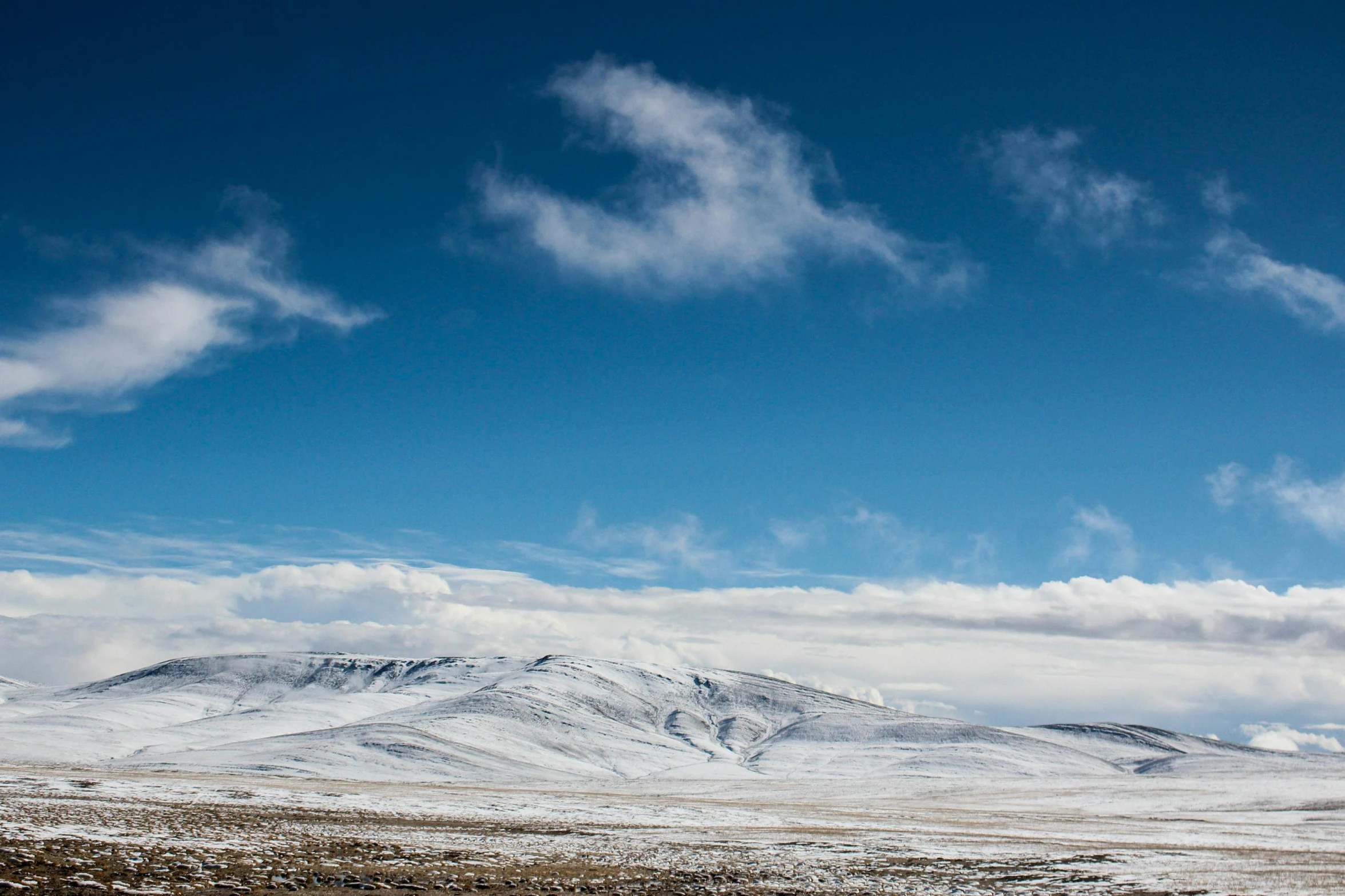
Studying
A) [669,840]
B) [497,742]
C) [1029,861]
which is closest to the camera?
[1029,861]

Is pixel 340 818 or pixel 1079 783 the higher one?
pixel 340 818

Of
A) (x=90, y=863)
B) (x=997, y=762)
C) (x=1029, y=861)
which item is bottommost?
(x=997, y=762)

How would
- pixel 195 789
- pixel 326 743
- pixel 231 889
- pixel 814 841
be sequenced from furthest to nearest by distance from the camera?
pixel 326 743
pixel 195 789
pixel 814 841
pixel 231 889

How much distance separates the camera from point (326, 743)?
154 metres

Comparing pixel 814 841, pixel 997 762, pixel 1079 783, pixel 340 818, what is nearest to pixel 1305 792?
pixel 1079 783

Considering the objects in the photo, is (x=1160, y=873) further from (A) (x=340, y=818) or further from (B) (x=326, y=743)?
(B) (x=326, y=743)

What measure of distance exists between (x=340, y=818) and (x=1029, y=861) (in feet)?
97.9

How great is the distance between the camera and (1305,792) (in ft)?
360

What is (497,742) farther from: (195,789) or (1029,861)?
(1029,861)

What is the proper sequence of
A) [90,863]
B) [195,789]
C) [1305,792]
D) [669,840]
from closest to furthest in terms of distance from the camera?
[90,863] < [669,840] < [195,789] < [1305,792]

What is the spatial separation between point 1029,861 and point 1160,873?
465cm

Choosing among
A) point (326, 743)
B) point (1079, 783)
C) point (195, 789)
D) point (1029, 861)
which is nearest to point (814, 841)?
point (1029, 861)

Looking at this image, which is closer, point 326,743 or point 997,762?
point 326,743

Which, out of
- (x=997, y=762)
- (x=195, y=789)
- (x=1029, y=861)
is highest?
(x=1029, y=861)
